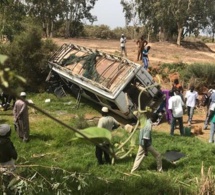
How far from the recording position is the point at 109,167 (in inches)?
275

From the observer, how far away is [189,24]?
33.1 m

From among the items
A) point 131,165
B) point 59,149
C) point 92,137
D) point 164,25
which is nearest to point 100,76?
point 59,149

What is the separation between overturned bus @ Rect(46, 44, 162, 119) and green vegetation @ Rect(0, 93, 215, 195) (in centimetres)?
102

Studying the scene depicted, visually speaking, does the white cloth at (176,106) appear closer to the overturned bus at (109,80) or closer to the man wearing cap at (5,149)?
the overturned bus at (109,80)

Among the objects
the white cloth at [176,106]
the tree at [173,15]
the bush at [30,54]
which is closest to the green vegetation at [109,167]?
the white cloth at [176,106]

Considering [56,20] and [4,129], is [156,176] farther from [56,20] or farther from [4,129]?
[56,20]

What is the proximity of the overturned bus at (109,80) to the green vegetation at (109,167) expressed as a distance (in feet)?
3.36

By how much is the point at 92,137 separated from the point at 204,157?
7.23 metres

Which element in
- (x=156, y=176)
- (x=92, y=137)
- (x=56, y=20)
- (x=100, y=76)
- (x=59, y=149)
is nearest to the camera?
(x=92, y=137)

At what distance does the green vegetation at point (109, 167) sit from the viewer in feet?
18.7

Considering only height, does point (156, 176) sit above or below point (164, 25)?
below

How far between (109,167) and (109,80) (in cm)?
397

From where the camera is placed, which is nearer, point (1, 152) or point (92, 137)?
point (92, 137)

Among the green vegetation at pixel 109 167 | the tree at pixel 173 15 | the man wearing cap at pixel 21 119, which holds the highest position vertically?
the tree at pixel 173 15
